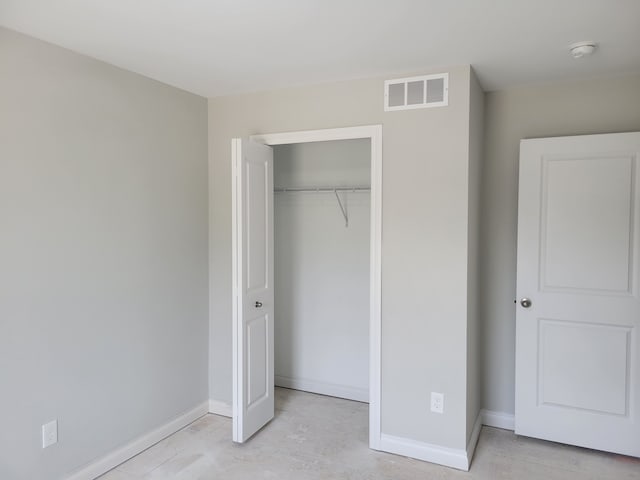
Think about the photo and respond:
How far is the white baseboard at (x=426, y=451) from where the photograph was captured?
9.09ft

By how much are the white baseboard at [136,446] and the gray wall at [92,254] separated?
0.05 metres

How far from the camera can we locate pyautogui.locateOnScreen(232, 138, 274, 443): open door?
2.95m

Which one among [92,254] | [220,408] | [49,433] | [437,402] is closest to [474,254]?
[437,402]

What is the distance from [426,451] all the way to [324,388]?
1.27 meters

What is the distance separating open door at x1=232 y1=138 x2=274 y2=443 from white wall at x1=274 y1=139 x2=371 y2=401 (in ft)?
2.24

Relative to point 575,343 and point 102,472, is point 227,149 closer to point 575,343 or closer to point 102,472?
point 102,472

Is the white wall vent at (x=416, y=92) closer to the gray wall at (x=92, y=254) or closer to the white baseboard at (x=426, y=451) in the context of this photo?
the gray wall at (x=92, y=254)

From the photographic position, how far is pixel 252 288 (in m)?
3.10

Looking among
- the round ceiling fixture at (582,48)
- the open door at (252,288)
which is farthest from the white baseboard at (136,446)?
the round ceiling fixture at (582,48)

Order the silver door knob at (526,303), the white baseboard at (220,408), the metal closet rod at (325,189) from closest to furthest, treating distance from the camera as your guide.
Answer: the silver door knob at (526,303) < the white baseboard at (220,408) < the metal closet rod at (325,189)

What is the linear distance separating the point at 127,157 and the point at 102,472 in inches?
73.9

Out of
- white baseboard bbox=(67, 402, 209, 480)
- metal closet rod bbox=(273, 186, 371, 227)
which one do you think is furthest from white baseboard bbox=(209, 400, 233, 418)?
metal closet rod bbox=(273, 186, 371, 227)

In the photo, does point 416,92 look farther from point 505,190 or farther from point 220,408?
point 220,408

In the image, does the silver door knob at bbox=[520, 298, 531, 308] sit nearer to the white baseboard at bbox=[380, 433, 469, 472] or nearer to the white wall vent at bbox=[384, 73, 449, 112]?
the white baseboard at bbox=[380, 433, 469, 472]
